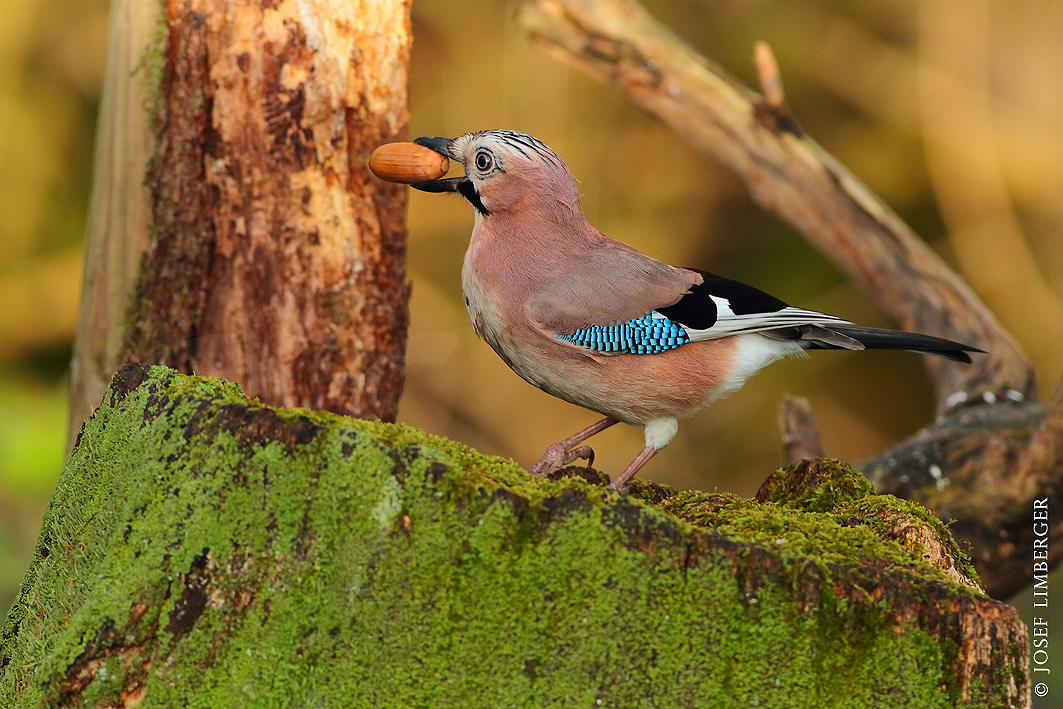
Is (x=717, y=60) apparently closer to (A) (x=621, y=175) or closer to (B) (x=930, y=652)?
(A) (x=621, y=175)

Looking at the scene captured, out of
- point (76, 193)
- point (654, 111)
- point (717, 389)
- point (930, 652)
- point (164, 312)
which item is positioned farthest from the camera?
point (76, 193)

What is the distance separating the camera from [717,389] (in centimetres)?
371

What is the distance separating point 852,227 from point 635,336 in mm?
2217

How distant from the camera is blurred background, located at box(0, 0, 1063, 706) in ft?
23.2

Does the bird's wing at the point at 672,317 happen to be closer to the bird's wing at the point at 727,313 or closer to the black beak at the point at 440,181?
the bird's wing at the point at 727,313

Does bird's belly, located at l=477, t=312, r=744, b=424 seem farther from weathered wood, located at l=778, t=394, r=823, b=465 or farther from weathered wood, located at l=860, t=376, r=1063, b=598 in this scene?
weathered wood, located at l=860, t=376, r=1063, b=598

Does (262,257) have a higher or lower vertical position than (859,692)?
higher

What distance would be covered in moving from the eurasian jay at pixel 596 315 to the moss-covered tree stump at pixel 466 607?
3.99 feet

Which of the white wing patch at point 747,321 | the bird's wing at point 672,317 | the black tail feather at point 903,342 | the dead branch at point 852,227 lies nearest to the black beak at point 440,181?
the bird's wing at point 672,317

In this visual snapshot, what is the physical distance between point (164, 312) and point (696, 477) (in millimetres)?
5176

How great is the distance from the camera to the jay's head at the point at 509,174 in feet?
12.4

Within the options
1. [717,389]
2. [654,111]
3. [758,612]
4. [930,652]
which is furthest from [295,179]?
[930,652]

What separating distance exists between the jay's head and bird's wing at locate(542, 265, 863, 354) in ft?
1.67

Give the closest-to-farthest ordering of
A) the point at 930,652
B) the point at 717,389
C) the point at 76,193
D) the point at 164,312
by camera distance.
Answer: the point at 930,652 < the point at 717,389 < the point at 164,312 < the point at 76,193
